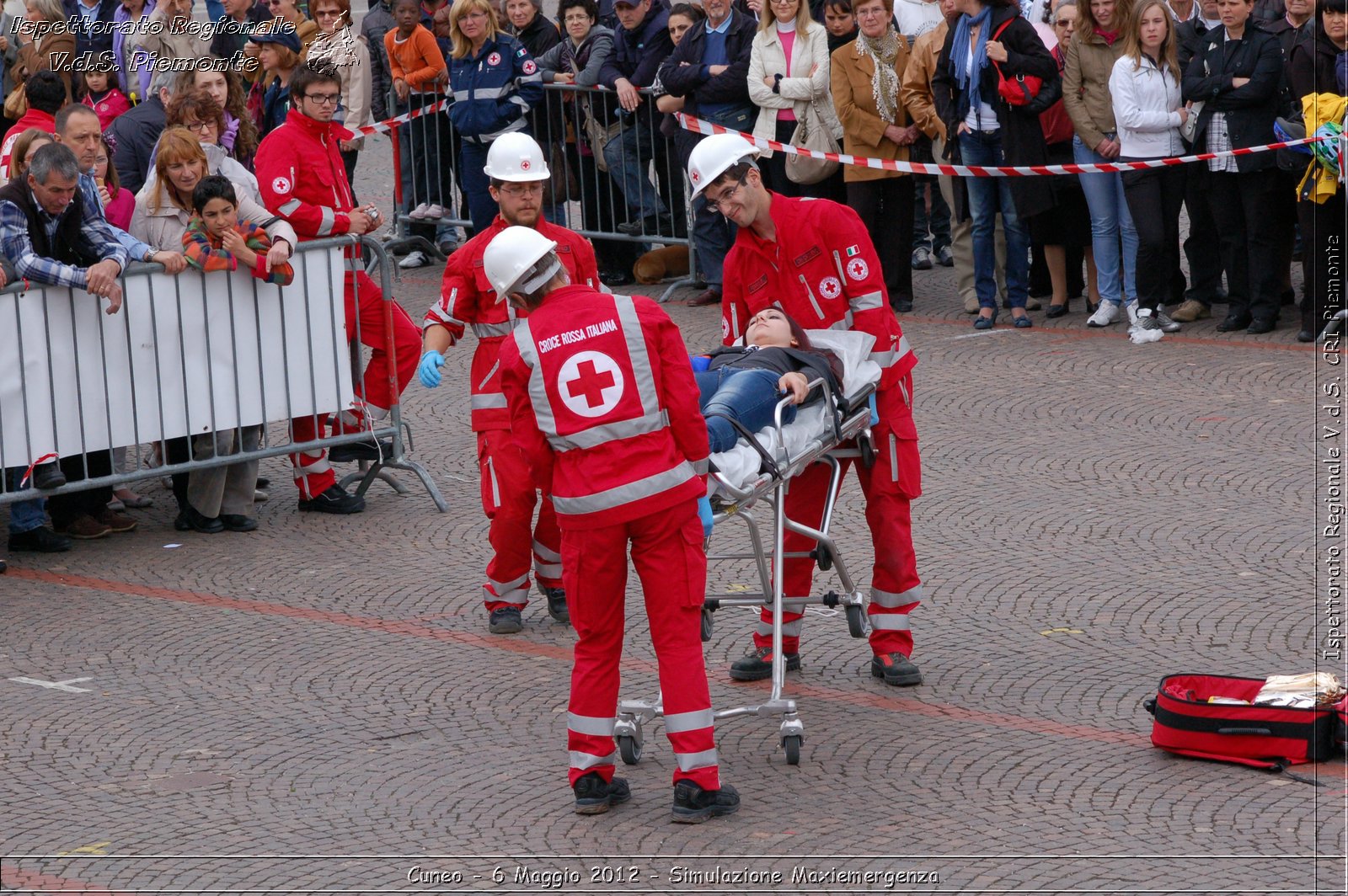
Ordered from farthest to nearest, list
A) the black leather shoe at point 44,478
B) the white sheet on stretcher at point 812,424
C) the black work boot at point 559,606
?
the black leather shoe at point 44,478, the black work boot at point 559,606, the white sheet on stretcher at point 812,424

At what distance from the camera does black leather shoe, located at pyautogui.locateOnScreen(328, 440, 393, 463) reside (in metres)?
9.63

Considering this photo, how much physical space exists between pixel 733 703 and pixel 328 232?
4220 mm

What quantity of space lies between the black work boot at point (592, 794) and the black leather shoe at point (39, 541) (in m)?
4.16

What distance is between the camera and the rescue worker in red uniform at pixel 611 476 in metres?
5.48

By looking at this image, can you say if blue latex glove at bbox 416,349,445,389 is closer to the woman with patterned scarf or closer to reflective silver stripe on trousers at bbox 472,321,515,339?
reflective silver stripe on trousers at bbox 472,321,515,339

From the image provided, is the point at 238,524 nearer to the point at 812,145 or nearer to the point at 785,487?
the point at 785,487

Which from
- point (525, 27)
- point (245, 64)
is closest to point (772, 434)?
point (525, 27)

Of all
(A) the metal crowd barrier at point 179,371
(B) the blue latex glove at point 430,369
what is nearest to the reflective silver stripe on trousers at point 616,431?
(B) the blue latex glove at point 430,369

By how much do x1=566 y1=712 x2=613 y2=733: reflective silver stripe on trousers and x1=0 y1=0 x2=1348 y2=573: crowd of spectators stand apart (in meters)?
3.86

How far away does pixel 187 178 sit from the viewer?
29.2 ft

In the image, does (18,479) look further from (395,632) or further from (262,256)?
(395,632)

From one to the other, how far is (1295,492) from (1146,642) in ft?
7.26

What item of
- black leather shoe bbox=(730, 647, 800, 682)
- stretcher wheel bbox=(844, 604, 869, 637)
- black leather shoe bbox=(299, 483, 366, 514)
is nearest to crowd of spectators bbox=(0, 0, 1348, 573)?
black leather shoe bbox=(299, 483, 366, 514)

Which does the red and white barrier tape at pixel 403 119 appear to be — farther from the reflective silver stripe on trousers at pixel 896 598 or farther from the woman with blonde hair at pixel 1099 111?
the reflective silver stripe on trousers at pixel 896 598
